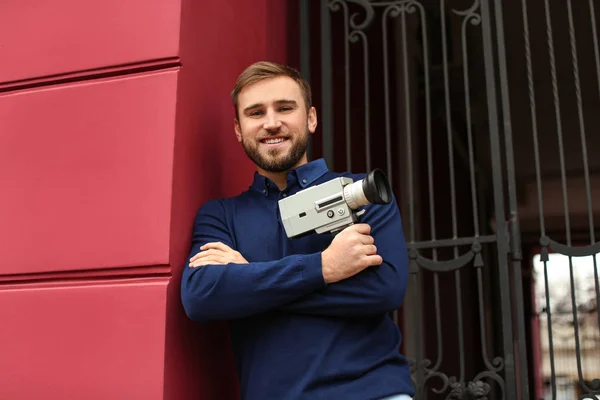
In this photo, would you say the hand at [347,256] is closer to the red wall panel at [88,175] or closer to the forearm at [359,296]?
the forearm at [359,296]

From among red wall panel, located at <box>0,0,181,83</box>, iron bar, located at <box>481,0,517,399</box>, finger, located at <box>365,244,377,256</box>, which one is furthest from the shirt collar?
iron bar, located at <box>481,0,517,399</box>

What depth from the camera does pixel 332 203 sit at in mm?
1684

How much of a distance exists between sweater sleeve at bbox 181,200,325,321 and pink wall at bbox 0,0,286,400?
174 mm

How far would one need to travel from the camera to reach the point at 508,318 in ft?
8.02

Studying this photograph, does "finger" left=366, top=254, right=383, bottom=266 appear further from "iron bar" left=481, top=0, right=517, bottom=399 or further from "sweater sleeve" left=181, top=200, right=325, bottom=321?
"iron bar" left=481, top=0, right=517, bottom=399

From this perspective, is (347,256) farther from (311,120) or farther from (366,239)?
(311,120)

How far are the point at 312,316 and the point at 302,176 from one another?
0.44m

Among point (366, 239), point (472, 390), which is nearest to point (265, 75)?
point (366, 239)

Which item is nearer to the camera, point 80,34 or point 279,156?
point 279,156

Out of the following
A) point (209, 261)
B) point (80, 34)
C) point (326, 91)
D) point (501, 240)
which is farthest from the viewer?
point (326, 91)

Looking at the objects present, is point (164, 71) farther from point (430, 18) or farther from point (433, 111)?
point (433, 111)

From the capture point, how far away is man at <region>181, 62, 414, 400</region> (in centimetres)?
163

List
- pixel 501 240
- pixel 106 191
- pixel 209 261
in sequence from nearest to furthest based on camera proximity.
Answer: pixel 209 261 → pixel 106 191 → pixel 501 240

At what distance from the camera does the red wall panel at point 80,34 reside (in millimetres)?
2102
